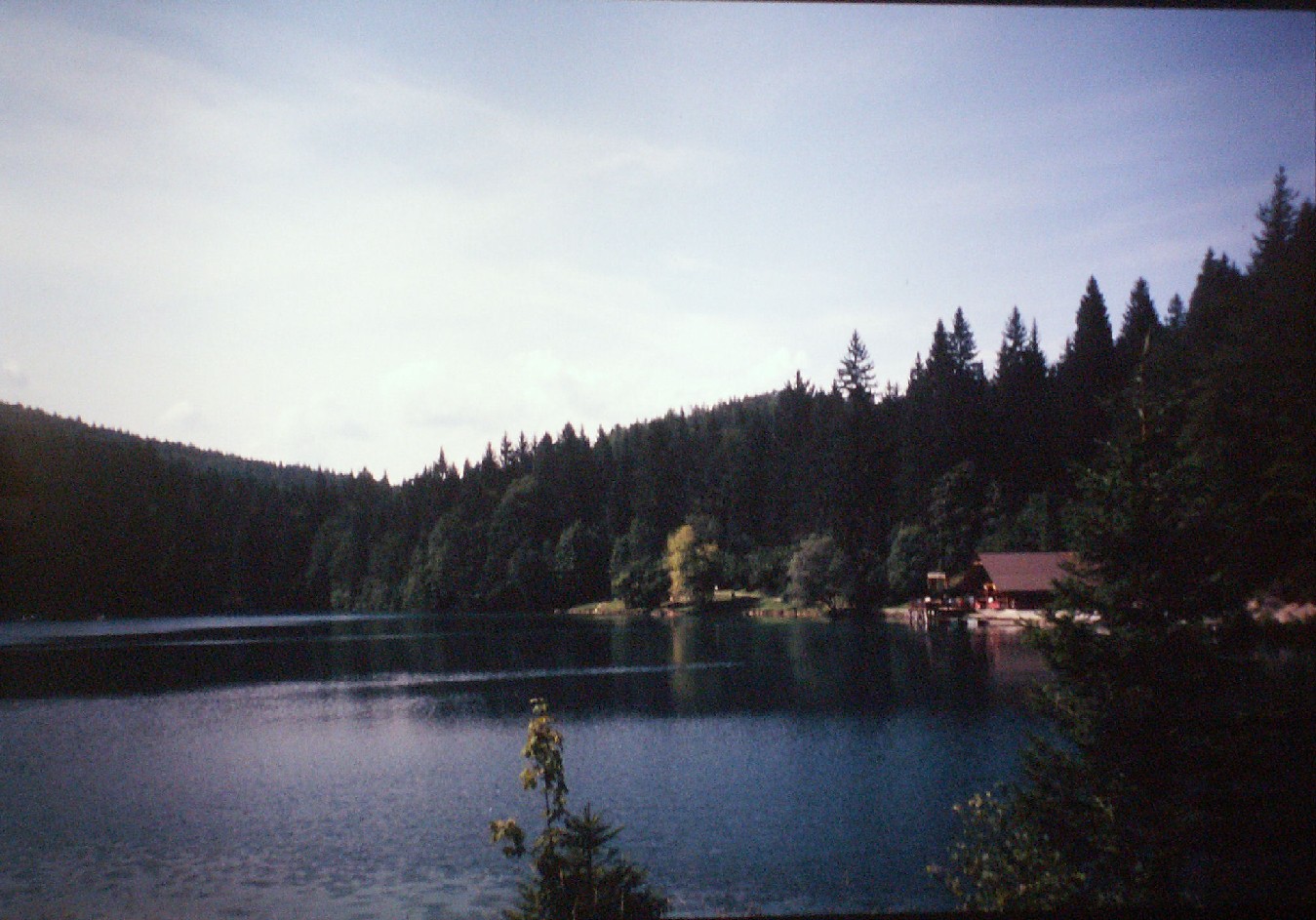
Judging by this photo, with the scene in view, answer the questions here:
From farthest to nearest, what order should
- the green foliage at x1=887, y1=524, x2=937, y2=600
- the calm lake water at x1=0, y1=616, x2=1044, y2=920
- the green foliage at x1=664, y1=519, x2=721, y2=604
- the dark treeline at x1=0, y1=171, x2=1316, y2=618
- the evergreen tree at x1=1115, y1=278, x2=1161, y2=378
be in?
the green foliage at x1=664, y1=519, x2=721, y2=604
the green foliage at x1=887, y1=524, x2=937, y2=600
the evergreen tree at x1=1115, y1=278, x2=1161, y2=378
the calm lake water at x1=0, y1=616, x2=1044, y2=920
the dark treeline at x1=0, y1=171, x2=1316, y2=618

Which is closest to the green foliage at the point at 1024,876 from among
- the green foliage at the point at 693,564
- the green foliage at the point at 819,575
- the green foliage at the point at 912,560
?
the green foliage at the point at 912,560

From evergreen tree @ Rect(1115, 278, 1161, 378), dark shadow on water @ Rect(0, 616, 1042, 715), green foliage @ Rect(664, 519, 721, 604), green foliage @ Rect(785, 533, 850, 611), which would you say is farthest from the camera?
green foliage @ Rect(664, 519, 721, 604)

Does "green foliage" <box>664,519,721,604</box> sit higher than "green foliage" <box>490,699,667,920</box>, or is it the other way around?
"green foliage" <box>664,519,721,604</box>

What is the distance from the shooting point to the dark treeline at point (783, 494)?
9.15 meters

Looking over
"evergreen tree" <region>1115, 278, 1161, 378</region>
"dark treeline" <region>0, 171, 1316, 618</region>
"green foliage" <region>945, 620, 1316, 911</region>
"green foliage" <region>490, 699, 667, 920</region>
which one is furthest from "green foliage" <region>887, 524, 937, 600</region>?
"green foliage" <region>490, 699, 667, 920</region>

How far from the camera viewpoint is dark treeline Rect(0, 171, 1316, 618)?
30.0 feet

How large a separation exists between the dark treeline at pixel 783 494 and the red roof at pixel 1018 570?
6.91ft

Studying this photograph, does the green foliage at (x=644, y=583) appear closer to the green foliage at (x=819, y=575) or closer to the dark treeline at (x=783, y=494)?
the dark treeline at (x=783, y=494)

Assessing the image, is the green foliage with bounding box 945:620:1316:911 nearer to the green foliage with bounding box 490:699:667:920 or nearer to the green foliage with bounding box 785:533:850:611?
the green foliage with bounding box 490:699:667:920

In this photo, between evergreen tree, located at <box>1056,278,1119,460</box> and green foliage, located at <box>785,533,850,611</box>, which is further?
green foliage, located at <box>785,533,850,611</box>

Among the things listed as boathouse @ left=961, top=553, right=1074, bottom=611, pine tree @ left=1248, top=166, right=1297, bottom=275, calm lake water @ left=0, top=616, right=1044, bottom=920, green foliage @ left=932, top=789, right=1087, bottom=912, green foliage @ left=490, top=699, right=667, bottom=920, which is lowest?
calm lake water @ left=0, top=616, right=1044, bottom=920

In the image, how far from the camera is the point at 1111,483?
36.3ft

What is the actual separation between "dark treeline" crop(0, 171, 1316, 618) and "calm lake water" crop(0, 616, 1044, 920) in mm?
8428

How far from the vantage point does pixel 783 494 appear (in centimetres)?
8369
